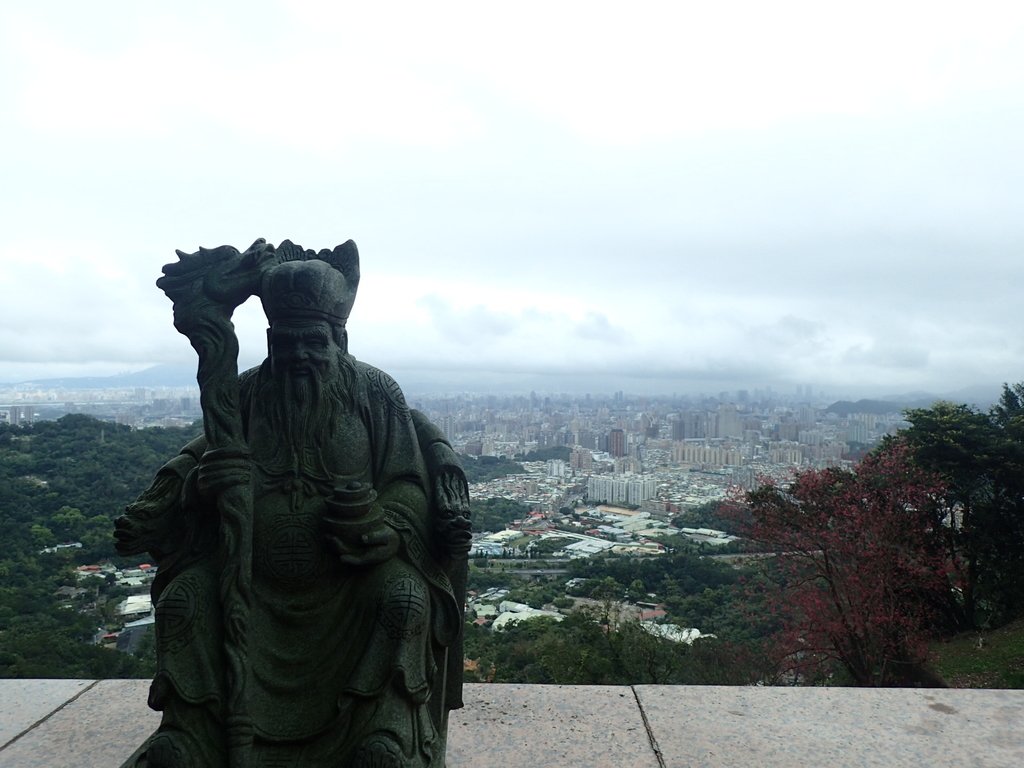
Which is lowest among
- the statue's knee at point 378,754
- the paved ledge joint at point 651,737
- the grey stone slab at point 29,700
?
the grey stone slab at point 29,700

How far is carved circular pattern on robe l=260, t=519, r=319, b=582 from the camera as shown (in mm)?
2660

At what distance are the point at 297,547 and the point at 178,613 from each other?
474mm

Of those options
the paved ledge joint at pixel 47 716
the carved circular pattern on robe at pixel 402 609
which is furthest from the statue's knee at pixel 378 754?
the paved ledge joint at pixel 47 716

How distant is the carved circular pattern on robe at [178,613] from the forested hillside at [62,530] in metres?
3.73

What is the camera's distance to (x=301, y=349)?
9.37 feet

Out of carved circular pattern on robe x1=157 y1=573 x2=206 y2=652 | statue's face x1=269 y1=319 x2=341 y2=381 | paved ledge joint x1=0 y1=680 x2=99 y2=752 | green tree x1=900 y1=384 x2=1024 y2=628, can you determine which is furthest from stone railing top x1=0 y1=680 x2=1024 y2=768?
green tree x1=900 y1=384 x2=1024 y2=628

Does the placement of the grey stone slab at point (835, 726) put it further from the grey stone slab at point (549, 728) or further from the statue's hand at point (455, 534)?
the statue's hand at point (455, 534)

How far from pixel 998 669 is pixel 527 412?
529 inches

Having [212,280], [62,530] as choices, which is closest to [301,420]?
[212,280]

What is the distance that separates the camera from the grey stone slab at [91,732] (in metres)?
3.56

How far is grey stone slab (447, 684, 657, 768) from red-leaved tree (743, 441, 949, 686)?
3144mm

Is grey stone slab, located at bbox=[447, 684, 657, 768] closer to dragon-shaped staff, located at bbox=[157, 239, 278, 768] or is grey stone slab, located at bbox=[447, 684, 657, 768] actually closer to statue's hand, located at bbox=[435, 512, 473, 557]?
statue's hand, located at bbox=[435, 512, 473, 557]

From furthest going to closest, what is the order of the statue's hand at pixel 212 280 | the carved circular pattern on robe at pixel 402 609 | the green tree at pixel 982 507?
the green tree at pixel 982 507 → the statue's hand at pixel 212 280 → the carved circular pattern on robe at pixel 402 609

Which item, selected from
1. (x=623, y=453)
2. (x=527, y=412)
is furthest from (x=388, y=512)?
(x=527, y=412)
